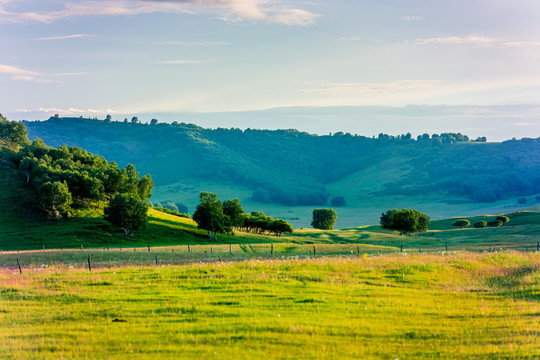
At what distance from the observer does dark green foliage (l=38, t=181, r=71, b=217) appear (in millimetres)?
106250

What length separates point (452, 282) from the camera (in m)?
28.5

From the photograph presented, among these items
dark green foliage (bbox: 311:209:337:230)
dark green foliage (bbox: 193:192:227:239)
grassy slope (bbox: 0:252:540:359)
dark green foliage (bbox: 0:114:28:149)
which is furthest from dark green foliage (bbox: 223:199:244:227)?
grassy slope (bbox: 0:252:540:359)

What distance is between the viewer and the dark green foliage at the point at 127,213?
102m

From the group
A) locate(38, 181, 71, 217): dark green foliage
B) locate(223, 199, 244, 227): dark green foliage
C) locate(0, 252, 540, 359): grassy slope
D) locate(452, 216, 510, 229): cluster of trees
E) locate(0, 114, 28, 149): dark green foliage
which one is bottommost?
locate(452, 216, 510, 229): cluster of trees

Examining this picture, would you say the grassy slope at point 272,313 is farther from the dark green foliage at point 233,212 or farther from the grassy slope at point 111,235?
the dark green foliage at point 233,212

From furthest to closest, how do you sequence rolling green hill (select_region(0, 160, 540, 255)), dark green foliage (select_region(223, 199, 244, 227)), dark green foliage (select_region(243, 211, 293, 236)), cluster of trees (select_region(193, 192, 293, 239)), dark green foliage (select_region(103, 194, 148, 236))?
Answer: dark green foliage (select_region(243, 211, 293, 236)), dark green foliage (select_region(223, 199, 244, 227)), cluster of trees (select_region(193, 192, 293, 239)), dark green foliage (select_region(103, 194, 148, 236)), rolling green hill (select_region(0, 160, 540, 255))

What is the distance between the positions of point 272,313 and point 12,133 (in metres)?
170

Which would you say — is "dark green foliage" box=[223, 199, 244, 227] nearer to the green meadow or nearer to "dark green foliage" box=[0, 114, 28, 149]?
"dark green foliage" box=[0, 114, 28, 149]

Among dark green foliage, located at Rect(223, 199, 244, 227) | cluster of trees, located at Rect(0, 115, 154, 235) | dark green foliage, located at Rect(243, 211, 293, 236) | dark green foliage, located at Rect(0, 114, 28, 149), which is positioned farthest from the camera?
dark green foliage, located at Rect(0, 114, 28, 149)

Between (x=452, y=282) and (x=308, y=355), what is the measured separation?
17414 millimetres

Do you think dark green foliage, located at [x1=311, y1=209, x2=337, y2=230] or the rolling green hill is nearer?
the rolling green hill

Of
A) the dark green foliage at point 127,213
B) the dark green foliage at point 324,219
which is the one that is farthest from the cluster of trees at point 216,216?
the dark green foliage at point 324,219

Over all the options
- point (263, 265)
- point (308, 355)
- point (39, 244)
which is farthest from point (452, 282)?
point (39, 244)

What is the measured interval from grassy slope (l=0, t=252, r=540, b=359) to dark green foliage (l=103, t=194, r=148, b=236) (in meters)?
71.5
